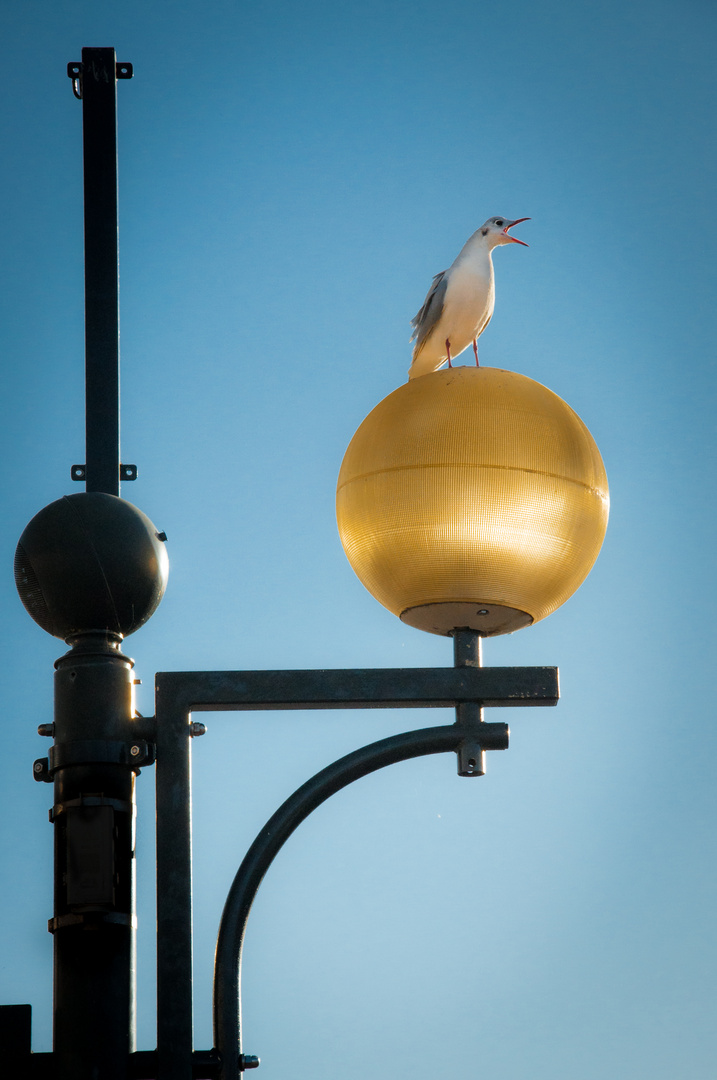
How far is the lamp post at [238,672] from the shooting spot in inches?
135

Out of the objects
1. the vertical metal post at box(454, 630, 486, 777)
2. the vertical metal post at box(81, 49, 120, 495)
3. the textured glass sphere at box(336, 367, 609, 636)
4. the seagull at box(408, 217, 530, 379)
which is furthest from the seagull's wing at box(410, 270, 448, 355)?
the vertical metal post at box(454, 630, 486, 777)

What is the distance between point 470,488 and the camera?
12.3ft

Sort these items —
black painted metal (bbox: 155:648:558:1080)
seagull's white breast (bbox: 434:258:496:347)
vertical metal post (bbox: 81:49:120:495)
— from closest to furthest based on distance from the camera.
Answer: black painted metal (bbox: 155:648:558:1080) < vertical metal post (bbox: 81:49:120:495) < seagull's white breast (bbox: 434:258:496:347)

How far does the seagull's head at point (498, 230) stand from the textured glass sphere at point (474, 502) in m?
5.22

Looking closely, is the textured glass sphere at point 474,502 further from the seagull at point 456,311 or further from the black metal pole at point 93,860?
the seagull at point 456,311

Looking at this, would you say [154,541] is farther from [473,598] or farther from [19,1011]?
[19,1011]

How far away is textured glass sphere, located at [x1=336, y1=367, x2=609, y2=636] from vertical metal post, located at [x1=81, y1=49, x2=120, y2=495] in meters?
0.71

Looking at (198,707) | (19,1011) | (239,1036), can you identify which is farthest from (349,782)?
(19,1011)

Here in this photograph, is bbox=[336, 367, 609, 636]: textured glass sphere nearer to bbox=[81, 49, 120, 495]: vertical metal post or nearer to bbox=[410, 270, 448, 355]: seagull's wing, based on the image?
bbox=[81, 49, 120, 495]: vertical metal post

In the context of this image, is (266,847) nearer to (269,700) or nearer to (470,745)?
(269,700)

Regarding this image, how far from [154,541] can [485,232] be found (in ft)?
18.3

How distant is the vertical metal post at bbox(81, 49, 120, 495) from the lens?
414cm

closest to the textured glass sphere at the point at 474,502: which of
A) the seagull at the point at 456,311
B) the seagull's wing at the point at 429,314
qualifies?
the seagull at the point at 456,311

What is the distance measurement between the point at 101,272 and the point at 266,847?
5.96 ft
